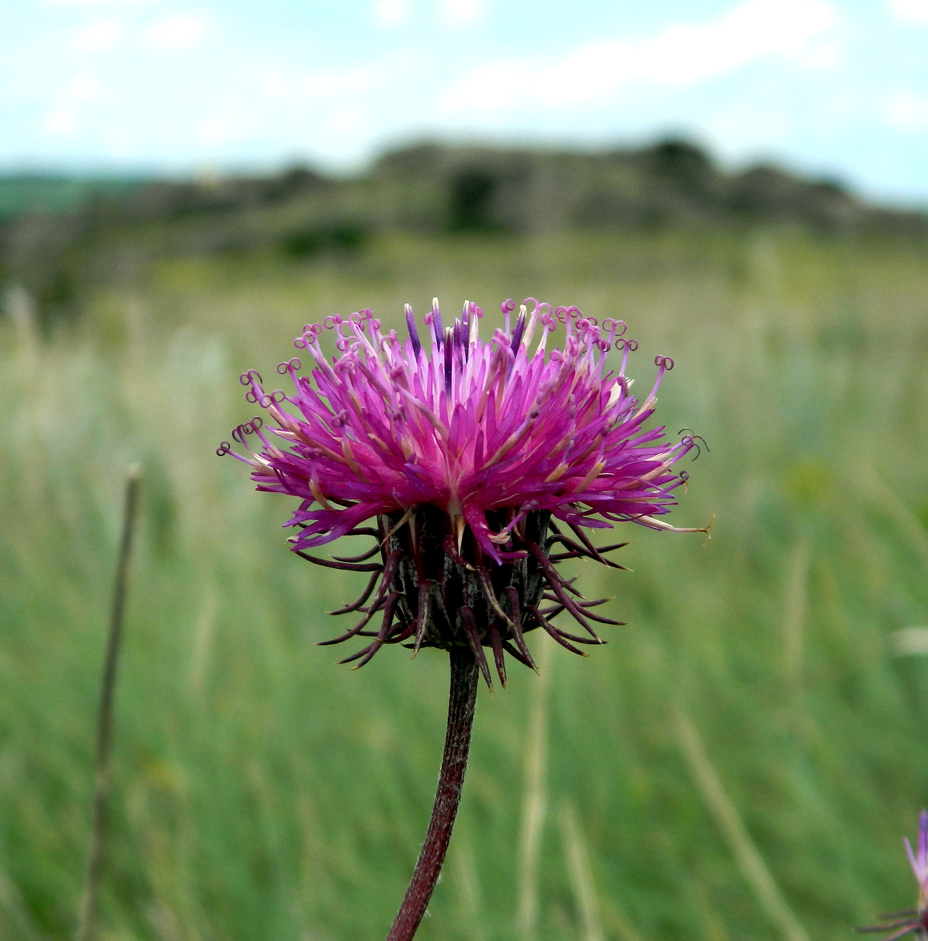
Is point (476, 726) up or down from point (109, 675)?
down

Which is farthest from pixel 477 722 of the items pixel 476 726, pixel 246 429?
pixel 246 429

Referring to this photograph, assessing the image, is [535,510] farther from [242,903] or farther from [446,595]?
[242,903]

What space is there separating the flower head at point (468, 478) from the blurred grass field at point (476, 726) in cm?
113

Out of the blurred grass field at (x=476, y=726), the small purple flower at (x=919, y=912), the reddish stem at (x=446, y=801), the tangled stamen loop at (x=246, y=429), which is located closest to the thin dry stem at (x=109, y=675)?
the tangled stamen loop at (x=246, y=429)

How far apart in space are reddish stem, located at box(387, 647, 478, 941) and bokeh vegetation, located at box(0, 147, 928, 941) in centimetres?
108

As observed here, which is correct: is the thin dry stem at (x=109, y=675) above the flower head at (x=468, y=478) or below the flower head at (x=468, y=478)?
below

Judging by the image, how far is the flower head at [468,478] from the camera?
4.20 ft

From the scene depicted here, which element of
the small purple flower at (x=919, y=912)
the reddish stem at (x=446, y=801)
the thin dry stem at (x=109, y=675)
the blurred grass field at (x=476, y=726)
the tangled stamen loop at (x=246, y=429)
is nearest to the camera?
the reddish stem at (x=446, y=801)

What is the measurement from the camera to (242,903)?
3.08 metres

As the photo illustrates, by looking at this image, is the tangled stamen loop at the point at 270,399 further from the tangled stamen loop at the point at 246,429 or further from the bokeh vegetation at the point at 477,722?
the bokeh vegetation at the point at 477,722

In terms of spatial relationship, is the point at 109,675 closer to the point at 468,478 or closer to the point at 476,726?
the point at 468,478

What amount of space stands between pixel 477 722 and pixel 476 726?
0.03 meters

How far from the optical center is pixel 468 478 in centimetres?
130

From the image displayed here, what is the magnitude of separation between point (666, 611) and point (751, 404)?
3328 mm
